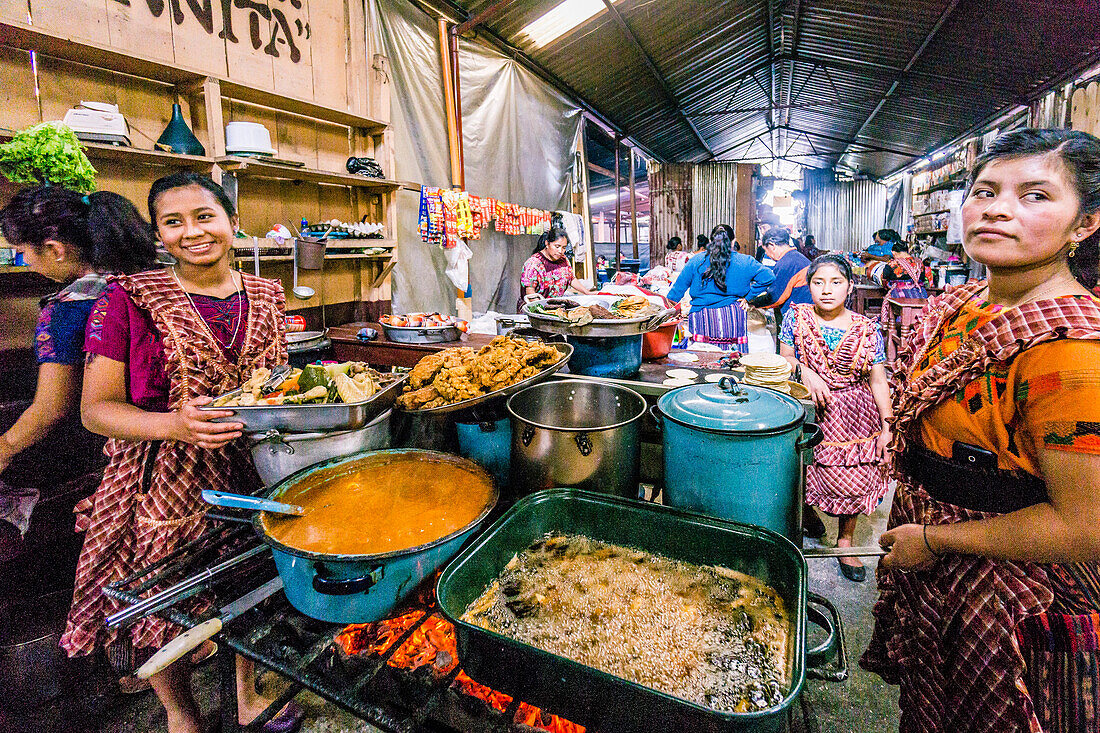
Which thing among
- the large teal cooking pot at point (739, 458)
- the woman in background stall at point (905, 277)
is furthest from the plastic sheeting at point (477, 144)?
the woman in background stall at point (905, 277)

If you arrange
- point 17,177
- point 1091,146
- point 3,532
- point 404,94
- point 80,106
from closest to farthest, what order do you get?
point 1091,146 → point 3,532 → point 17,177 → point 80,106 → point 404,94

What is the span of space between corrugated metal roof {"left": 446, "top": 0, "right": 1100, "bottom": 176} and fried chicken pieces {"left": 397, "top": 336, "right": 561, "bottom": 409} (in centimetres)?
586

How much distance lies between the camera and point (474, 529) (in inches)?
53.2

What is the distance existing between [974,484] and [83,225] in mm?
3500

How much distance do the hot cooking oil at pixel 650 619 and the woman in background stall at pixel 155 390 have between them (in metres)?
1.31

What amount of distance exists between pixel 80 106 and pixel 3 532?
8.62 feet

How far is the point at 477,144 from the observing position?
272 inches

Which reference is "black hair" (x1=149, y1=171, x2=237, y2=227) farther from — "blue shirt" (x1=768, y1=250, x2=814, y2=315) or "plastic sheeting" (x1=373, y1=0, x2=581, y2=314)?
"blue shirt" (x1=768, y1=250, x2=814, y2=315)

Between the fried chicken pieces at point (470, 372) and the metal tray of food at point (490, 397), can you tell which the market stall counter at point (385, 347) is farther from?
the metal tray of food at point (490, 397)

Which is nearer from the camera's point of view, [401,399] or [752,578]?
[752,578]

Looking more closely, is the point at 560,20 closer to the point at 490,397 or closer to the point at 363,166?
the point at 363,166

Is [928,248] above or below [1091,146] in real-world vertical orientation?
above

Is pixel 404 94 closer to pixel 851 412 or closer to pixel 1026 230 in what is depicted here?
pixel 851 412

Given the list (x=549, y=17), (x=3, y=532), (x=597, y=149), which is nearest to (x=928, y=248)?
(x=597, y=149)
